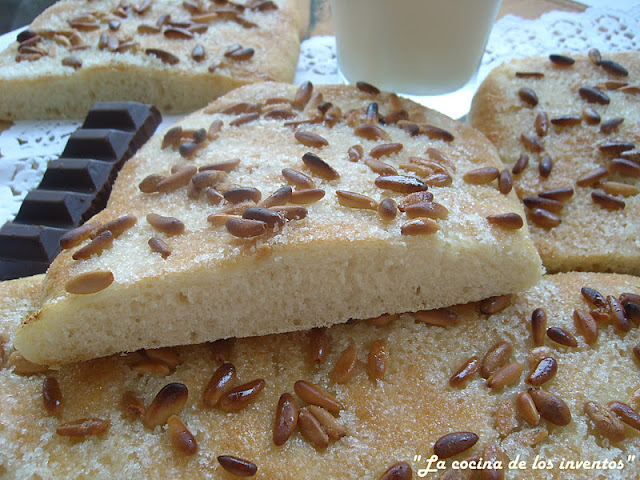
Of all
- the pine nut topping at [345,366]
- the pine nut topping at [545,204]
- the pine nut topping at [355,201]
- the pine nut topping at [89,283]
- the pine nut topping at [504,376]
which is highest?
the pine nut topping at [355,201]

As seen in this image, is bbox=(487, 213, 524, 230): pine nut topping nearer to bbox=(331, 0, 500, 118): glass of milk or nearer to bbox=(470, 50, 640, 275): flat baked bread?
bbox=(470, 50, 640, 275): flat baked bread

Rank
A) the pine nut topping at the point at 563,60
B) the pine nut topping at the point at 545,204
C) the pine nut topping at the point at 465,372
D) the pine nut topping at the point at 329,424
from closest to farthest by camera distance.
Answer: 1. the pine nut topping at the point at 329,424
2. the pine nut topping at the point at 465,372
3. the pine nut topping at the point at 545,204
4. the pine nut topping at the point at 563,60

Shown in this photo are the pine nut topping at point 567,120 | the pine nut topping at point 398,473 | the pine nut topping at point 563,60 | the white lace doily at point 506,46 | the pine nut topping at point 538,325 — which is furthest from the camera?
the white lace doily at point 506,46

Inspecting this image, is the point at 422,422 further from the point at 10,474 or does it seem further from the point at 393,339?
the point at 10,474

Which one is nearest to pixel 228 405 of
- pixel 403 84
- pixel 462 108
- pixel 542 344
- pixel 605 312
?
pixel 542 344

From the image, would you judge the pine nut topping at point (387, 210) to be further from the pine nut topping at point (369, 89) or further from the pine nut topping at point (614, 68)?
the pine nut topping at point (614, 68)

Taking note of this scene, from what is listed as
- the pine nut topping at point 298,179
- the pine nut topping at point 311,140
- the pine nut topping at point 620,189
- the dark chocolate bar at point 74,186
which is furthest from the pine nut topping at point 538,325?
the dark chocolate bar at point 74,186
